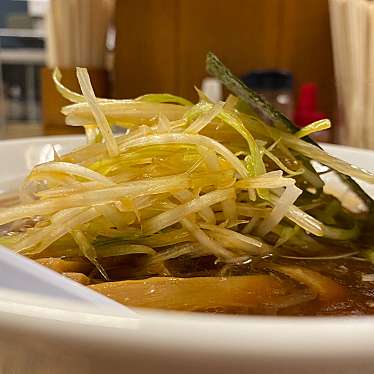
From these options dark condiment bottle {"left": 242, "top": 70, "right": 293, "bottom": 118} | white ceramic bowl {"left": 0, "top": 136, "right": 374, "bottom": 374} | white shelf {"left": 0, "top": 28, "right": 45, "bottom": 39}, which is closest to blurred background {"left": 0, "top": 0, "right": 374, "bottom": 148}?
dark condiment bottle {"left": 242, "top": 70, "right": 293, "bottom": 118}

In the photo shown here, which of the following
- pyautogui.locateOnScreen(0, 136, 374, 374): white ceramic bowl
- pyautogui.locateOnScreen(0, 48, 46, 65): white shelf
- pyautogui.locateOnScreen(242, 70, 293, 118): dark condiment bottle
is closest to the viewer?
pyautogui.locateOnScreen(0, 136, 374, 374): white ceramic bowl

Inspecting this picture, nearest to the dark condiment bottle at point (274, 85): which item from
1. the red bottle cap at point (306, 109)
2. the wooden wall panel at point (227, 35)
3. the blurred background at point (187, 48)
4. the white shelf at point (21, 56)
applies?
the blurred background at point (187, 48)

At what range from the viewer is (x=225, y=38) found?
8.24ft

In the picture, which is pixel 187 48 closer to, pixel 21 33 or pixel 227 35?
pixel 227 35

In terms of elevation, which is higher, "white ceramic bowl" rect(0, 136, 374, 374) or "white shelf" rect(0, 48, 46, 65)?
"white ceramic bowl" rect(0, 136, 374, 374)

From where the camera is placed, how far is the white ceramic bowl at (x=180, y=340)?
0.26 meters

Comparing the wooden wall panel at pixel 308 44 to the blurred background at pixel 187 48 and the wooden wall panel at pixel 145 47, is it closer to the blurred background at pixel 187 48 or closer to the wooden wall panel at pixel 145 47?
the blurred background at pixel 187 48

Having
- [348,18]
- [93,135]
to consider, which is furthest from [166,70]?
[93,135]

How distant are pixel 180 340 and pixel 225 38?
235 centimetres

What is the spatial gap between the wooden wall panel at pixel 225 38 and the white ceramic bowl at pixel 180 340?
230cm

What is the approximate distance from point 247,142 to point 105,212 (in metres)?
0.15

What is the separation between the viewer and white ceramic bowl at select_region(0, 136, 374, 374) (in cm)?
26

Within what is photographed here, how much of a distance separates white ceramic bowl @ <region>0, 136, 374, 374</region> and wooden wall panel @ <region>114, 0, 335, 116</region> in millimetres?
2296

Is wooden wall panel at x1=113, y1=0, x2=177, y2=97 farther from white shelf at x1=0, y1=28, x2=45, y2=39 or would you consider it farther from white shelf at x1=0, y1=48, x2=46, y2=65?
white shelf at x1=0, y1=28, x2=45, y2=39
